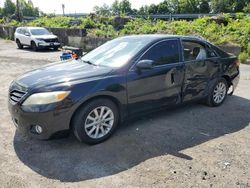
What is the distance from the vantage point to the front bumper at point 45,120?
12.9ft

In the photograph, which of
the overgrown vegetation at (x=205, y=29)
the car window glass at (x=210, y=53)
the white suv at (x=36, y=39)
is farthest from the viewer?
the white suv at (x=36, y=39)

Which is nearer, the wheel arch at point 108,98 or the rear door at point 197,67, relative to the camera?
the wheel arch at point 108,98

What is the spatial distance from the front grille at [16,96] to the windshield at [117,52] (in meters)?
→ 1.35

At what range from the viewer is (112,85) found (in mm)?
4379

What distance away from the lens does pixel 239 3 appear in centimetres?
8194

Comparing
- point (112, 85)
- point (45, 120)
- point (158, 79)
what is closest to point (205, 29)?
point (158, 79)

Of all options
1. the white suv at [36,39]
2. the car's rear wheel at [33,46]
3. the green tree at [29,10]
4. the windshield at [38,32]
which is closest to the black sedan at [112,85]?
the white suv at [36,39]

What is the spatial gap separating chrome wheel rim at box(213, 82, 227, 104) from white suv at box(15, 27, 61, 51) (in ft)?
47.9

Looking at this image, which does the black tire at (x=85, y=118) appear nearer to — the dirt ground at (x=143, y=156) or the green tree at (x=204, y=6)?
the dirt ground at (x=143, y=156)

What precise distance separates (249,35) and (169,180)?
11453 millimetres

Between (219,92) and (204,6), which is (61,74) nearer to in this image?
(219,92)

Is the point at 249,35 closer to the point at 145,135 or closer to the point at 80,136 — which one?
the point at 145,135

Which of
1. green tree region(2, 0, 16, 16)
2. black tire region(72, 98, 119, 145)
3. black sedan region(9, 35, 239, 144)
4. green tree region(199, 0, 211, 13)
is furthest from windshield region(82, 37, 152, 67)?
green tree region(2, 0, 16, 16)

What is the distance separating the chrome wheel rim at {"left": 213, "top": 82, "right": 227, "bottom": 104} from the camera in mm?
6141
